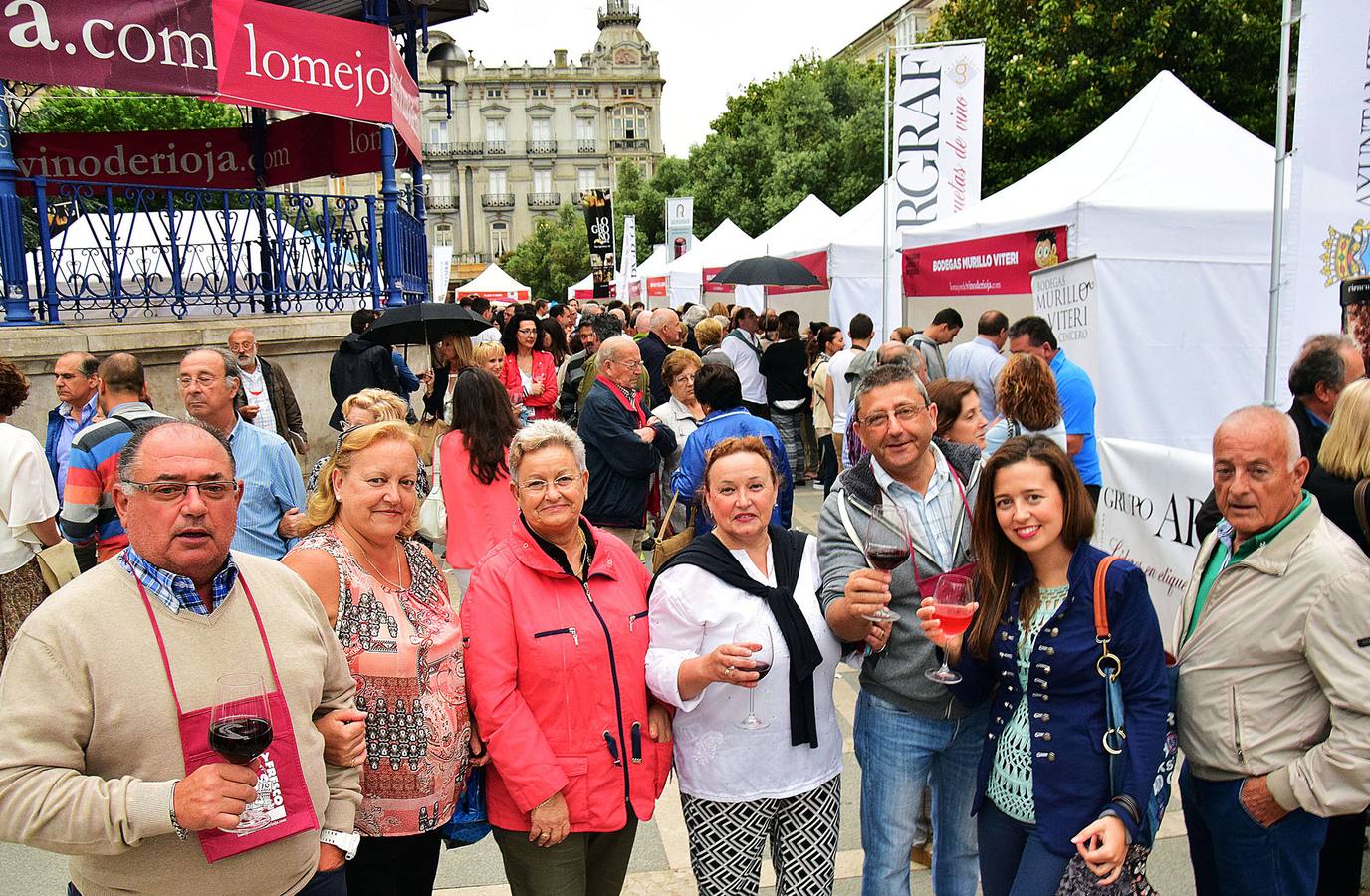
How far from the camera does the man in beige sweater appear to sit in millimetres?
1768

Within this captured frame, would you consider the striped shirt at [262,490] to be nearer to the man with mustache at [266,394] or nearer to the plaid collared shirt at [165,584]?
the plaid collared shirt at [165,584]

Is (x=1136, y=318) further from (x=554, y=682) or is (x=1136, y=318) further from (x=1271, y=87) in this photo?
(x=1271, y=87)

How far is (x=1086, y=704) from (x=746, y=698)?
0.87m

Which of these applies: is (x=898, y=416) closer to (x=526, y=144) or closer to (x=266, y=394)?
(x=266, y=394)

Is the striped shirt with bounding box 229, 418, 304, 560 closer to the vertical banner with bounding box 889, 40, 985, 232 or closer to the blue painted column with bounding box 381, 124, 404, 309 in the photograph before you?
the blue painted column with bounding box 381, 124, 404, 309

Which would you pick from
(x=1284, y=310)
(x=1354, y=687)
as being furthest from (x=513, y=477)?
(x=1284, y=310)

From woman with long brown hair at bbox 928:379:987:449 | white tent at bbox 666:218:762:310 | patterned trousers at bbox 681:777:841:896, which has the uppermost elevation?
white tent at bbox 666:218:762:310

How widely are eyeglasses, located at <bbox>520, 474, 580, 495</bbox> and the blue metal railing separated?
5836 millimetres

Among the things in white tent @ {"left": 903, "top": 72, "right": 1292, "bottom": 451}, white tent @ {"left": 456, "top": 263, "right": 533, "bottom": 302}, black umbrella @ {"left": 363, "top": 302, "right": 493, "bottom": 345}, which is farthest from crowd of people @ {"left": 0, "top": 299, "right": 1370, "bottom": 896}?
white tent @ {"left": 456, "top": 263, "right": 533, "bottom": 302}

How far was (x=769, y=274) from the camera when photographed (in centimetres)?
1259

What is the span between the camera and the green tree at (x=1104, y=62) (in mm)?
16906

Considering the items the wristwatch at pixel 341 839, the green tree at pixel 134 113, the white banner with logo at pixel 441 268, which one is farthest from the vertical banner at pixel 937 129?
the green tree at pixel 134 113

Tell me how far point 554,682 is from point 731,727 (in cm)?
51

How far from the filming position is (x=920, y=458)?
290 cm
